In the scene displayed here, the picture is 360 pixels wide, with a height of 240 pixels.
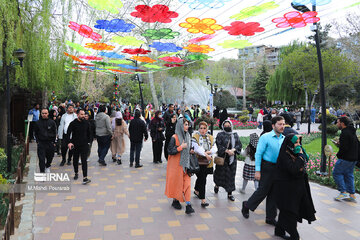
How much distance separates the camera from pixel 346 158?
5301 millimetres

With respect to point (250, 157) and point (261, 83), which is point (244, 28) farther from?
point (261, 83)

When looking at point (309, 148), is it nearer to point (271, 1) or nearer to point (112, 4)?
point (271, 1)

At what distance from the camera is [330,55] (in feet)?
88.1

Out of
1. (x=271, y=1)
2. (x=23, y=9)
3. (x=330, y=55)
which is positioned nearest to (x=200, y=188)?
(x=271, y=1)

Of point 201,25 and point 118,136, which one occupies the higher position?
point 201,25

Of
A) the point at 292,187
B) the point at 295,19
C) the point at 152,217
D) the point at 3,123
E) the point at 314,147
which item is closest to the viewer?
the point at 292,187

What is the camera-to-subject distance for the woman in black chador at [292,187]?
3532mm

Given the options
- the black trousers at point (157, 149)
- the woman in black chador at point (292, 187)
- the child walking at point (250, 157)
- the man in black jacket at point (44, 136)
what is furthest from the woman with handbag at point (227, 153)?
the man in black jacket at point (44, 136)

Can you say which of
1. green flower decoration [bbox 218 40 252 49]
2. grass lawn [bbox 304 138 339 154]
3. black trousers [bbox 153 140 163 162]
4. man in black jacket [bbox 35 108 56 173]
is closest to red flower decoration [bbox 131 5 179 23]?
green flower decoration [bbox 218 40 252 49]

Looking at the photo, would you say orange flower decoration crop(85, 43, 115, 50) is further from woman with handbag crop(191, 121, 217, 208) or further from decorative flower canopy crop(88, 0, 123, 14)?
woman with handbag crop(191, 121, 217, 208)

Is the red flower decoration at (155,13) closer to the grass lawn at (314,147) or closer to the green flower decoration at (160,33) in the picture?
the green flower decoration at (160,33)

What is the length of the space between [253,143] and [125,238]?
3.01 metres

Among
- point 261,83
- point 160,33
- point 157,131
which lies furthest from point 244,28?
point 261,83

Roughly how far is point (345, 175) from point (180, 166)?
137 inches
